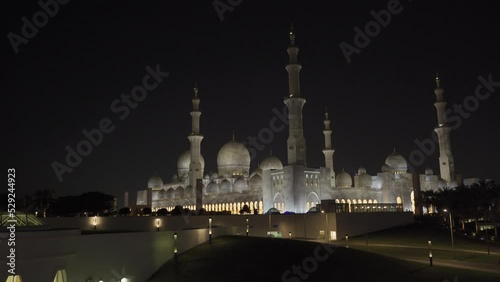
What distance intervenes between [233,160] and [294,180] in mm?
16694

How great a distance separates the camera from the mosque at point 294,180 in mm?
47844

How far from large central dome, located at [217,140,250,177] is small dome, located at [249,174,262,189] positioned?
6648 millimetres

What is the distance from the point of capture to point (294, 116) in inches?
1895

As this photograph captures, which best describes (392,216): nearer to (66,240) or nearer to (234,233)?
(234,233)

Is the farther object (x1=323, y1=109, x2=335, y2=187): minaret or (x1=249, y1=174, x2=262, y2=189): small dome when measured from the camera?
(x1=323, y1=109, x2=335, y2=187): minaret

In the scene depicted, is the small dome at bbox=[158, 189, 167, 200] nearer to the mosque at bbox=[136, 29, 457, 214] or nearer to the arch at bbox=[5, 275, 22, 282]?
the mosque at bbox=[136, 29, 457, 214]

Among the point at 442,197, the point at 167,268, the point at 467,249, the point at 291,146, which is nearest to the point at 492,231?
the point at 442,197

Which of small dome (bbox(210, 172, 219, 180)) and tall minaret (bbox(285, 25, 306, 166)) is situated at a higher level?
tall minaret (bbox(285, 25, 306, 166))

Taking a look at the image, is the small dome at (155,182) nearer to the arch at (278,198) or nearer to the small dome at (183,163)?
the small dome at (183,163)

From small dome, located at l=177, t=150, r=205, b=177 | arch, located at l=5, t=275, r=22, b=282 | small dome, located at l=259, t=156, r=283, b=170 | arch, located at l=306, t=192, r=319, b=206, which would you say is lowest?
arch, located at l=5, t=275, r=22, b=282

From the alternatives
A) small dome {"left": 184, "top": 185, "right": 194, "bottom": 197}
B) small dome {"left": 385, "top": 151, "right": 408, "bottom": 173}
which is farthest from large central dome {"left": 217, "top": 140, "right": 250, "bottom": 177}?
small dome {"left": 385, "top": 151, "right": 408, "bottom": 173}

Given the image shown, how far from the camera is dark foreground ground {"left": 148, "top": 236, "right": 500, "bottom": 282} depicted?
2323 centimetres

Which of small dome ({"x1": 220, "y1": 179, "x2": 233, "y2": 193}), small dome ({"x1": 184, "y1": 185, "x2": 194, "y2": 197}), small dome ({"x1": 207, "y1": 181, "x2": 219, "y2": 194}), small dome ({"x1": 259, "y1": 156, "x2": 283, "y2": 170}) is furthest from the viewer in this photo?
small dome ({"x1": 184, "y1": 185, "x2": 194, "y2": 197})

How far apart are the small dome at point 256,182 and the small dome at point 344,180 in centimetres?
1076
